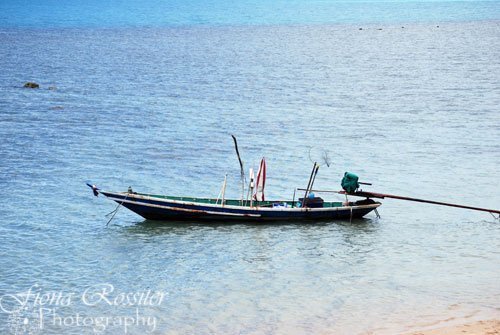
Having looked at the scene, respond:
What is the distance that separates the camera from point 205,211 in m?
35.3

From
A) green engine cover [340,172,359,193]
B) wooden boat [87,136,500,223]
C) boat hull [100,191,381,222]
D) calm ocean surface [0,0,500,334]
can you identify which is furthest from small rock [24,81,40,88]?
green engine cover [340,172,359,193]

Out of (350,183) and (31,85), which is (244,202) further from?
(31,85)

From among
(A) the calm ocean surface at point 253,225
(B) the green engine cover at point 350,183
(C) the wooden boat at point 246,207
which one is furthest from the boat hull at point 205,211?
(B) the green engine cover at point 350,183

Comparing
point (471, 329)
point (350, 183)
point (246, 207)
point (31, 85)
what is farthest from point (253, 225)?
point (31, 85)

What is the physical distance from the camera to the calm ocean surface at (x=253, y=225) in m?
26.2

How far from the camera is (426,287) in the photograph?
27.9 m

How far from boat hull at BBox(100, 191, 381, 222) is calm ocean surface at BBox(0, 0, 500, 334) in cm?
48

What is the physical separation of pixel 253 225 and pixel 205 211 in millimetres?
2352

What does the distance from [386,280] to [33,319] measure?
12.9 meters

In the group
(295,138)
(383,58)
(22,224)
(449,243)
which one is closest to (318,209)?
(449,243)

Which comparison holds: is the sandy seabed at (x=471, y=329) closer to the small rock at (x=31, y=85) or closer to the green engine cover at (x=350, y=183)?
the green engine cover at (x=350, y=183)

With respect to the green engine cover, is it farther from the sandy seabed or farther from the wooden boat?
the sandy seabed

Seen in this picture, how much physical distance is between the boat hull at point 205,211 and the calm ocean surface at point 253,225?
48cm

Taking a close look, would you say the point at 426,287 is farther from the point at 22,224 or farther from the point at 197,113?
the point at 197,113
